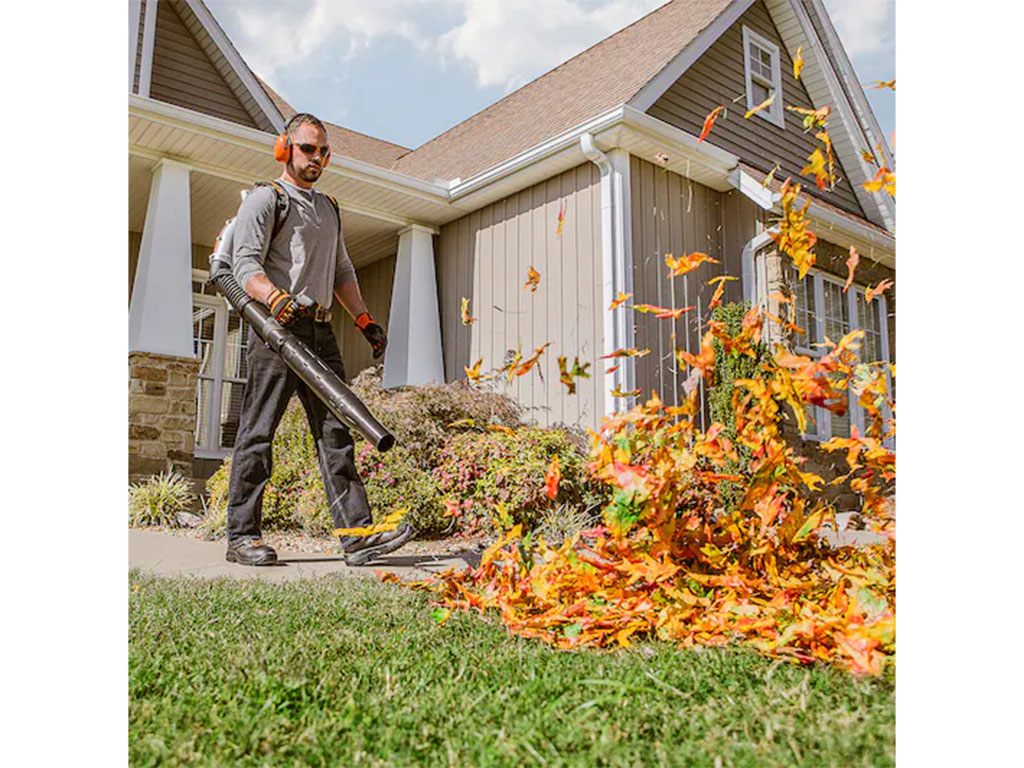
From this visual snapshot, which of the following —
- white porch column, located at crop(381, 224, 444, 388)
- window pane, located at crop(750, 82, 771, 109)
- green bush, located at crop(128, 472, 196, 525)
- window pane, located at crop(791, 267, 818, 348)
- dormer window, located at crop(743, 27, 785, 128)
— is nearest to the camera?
green bush, located at crop(128, 472, 196, 525)

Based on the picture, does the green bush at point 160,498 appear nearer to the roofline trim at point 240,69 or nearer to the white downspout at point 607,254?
the roofline trim at point 240,69

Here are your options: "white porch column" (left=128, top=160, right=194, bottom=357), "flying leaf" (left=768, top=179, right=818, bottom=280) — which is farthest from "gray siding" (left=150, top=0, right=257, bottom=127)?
"flying leaf" (left=768, top=179, right=818, bottom=280)

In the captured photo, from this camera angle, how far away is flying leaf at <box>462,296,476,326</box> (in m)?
3.96

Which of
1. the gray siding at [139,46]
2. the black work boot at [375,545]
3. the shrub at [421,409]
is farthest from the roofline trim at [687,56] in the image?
the black work boot at [375,545]

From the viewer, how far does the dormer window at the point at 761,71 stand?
4889 millimetres

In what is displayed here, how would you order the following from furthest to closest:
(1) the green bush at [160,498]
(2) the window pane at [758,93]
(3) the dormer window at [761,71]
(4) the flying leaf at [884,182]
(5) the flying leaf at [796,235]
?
(2) the window pane at [758,93]
(3) the dormer window at [761,71]
(1) the green bush at [160,498]
(5) the flying leaf at [796,235]
(4) the flying leaf at [884,182]

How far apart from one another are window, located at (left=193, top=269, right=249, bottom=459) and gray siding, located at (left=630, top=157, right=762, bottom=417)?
5.70ft

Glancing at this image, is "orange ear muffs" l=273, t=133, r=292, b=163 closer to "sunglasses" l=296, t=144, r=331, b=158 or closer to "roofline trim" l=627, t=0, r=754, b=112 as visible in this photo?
"sunglasses" l=296, t=144, r=331, b=158

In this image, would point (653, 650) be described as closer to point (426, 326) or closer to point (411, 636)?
point (411, 636)

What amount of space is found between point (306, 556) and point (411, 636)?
105cm

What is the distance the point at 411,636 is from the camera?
1.50m

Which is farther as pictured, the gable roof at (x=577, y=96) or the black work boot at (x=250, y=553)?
the gable roof at (x=577, y=96)

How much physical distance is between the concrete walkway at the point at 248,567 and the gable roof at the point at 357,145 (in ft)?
3.76
